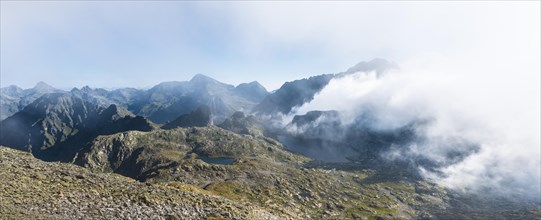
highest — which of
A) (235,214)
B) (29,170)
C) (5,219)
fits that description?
(235,214)

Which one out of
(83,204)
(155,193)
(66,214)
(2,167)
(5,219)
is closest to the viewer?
(5,219)

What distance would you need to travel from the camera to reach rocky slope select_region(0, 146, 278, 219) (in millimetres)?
47469

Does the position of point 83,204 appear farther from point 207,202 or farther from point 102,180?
point 207,202

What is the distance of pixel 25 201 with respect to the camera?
47.7 meters

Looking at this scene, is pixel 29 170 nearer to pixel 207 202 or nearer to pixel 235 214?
pixel 207 202

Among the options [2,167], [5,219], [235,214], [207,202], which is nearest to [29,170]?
[2,167]

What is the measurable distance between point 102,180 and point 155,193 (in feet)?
30.7

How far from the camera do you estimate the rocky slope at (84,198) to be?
47469mm

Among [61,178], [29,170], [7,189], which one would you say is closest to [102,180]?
[61,178]

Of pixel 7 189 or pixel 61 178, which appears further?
pixel 61 178

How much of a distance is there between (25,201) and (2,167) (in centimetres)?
1309

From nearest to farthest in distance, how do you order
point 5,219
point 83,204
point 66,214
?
point 5,219
point 66,214
point 83,204

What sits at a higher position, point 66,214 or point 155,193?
point 155,193

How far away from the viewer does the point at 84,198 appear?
52.8 metres
